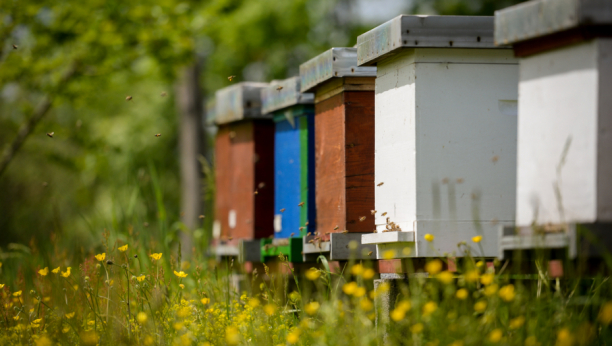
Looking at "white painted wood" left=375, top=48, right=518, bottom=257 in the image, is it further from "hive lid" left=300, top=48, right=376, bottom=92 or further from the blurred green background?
the blurred green background

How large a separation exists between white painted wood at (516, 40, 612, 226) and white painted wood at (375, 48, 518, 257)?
2.58 feet

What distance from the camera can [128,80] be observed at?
10.0 metres

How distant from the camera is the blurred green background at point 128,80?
7.18m

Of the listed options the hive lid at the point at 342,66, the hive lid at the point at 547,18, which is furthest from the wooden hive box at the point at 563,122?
the hive lid at the point at 342,66

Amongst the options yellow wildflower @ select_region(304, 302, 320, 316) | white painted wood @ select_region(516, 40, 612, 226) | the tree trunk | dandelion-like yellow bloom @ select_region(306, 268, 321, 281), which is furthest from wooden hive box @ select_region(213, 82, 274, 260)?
the tree trunk

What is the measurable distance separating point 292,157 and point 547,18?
3.04m

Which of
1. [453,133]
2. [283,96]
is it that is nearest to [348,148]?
[453,133]

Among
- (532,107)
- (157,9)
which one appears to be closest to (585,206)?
(532,107)

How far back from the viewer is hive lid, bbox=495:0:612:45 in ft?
9.15

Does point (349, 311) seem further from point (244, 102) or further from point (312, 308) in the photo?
point (244, 102)

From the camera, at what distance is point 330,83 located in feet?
16.2

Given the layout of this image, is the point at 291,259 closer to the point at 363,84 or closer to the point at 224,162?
the point at 363,84

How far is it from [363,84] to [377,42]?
59 cm

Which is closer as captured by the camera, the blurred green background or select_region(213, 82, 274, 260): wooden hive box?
select_region(213, 82, 274, 260): wooden hive box
